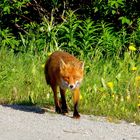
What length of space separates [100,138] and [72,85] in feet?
5.66

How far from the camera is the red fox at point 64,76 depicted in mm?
9891

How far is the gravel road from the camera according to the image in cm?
810

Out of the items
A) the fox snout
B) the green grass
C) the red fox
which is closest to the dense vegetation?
the green grass

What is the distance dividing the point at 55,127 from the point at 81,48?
5.99 m

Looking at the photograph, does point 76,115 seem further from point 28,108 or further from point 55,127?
point 55,127

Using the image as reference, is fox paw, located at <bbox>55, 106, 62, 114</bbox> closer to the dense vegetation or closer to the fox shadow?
the fox shadow

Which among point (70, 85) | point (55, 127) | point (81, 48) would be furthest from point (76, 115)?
point (81, 48)

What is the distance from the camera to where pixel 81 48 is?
14.5 m

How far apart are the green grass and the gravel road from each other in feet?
2.37

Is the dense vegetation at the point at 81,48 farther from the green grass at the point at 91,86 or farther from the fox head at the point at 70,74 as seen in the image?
the fox head at the point at 70,74

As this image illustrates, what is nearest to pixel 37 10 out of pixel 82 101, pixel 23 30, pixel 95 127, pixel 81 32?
pixel 23 30

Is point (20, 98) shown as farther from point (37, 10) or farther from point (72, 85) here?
point (37, 10)

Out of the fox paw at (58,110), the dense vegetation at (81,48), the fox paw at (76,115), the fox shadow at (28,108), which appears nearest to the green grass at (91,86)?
the dense vegetation at (81,48)

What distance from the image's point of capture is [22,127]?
8.47 meters
